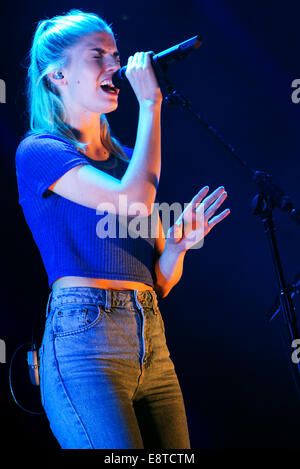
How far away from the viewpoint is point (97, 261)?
3.47 ft

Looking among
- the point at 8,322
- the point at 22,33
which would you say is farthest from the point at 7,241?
the point at 22,33

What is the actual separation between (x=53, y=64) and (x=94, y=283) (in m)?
0.65

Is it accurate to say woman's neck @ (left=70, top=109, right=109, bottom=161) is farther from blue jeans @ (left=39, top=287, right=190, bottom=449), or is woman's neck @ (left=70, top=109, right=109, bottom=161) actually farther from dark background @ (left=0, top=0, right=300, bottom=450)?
dark background @ (left=0, top=0, right=300, bottom=450)

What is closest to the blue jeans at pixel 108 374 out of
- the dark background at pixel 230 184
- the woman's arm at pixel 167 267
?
the woman's arm at pixel 167 267

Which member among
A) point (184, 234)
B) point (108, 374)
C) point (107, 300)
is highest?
point (184, 234)

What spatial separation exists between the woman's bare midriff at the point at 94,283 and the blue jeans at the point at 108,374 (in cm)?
2

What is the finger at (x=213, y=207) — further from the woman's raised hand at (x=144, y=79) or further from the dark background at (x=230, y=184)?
the dark background at (x=230, y=184)

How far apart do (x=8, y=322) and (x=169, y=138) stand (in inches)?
50.3

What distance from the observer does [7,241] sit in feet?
6.61

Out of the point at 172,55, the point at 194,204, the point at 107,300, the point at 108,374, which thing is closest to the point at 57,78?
the point at 172,55

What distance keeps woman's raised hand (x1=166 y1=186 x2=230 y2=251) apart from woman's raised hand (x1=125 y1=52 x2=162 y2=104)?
12.7 inches

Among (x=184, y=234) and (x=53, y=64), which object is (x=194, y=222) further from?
(x=53, y=64)

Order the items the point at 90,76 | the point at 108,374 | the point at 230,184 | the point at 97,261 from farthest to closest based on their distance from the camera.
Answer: the point at 230,184, the point at 90,76, the point at 97,261, the point at 108,374
